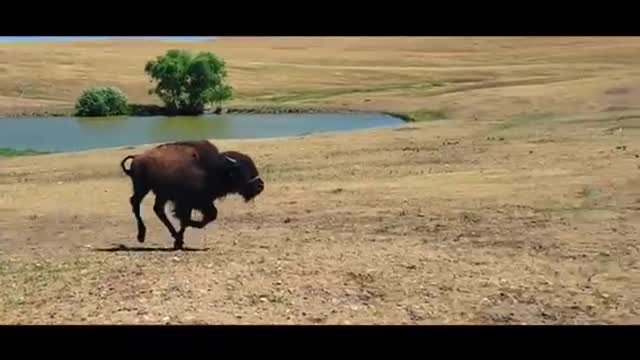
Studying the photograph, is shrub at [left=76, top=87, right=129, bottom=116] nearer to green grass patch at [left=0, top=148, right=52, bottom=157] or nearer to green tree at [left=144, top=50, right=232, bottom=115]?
green tree at [left=144, top=50, right=232, bottom=115]

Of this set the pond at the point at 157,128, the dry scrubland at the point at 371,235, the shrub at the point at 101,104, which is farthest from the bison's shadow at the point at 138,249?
the shrub at the point at 101,104

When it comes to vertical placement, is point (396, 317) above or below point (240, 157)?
below

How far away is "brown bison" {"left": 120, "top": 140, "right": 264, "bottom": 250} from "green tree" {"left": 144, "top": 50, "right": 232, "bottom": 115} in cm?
3295

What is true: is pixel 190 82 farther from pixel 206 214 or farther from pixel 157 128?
pixel 206 214

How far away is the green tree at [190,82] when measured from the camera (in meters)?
43.8

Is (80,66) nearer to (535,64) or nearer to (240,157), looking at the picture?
(535,64)

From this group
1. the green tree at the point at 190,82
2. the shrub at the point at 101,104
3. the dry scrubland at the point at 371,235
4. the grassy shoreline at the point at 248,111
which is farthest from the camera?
the green tree at the point at 190,82

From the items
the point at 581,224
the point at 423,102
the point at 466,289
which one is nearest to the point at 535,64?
the point at 423,102

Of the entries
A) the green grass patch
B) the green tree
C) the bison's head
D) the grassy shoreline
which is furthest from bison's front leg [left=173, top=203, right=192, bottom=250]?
the green tree

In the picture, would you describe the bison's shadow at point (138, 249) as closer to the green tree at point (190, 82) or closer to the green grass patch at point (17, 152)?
the green grass patch at point (17, 152)

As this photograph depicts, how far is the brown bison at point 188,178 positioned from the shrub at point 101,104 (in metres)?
32.9

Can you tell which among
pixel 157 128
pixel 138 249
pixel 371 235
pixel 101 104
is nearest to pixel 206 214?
pixel 138 249
